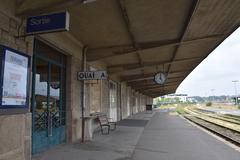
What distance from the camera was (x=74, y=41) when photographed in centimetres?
1078

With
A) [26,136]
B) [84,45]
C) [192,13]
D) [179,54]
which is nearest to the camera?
[26,136]

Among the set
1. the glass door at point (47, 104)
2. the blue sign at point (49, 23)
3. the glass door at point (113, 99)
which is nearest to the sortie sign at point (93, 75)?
the glass door at point (47, 104)

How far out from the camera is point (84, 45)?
1173 cm

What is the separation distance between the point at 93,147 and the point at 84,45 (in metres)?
4.12

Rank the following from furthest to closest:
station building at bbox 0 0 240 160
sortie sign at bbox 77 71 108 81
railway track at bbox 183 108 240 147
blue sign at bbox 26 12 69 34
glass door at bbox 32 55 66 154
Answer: railway track at bbox 183 108 240 147 → sortie sign at bbox 77 71 108 81 → glass door at bbox 32 55 66 154 → station building at bbox 0 0 240 160 → blue sign at bbox 26 12 69 34

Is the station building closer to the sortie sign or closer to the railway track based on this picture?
the sortie sign

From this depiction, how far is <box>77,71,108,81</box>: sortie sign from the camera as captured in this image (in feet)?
32.5

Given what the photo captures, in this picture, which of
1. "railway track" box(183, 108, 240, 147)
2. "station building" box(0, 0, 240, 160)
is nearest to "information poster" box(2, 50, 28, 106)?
"station building" box(0, 0, 240, 160)

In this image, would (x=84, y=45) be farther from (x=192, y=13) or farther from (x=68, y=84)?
(x=192, y=13)

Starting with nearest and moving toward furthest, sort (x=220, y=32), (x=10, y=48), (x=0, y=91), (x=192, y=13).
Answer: (x=0, y=91) < (x=10, y=48) < (x=192, y=13) < (x=220, y=32)

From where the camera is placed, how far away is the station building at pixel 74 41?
6375mm

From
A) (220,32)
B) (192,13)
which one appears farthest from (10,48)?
(220,32)

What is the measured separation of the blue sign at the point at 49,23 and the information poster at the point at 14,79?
0.66 m

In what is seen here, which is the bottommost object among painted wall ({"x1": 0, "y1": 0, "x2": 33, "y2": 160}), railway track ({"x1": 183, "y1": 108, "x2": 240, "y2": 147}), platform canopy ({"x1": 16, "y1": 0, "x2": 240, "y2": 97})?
railway track ({"x1": 183, "y1": 108, "x2": 240, "y2": 147})
